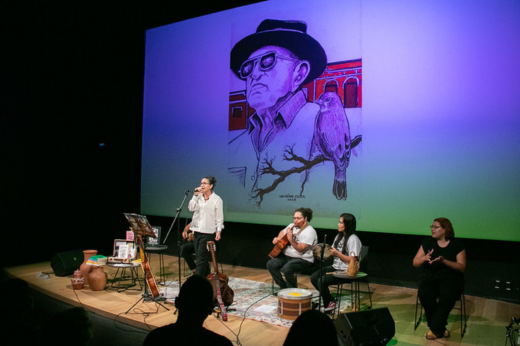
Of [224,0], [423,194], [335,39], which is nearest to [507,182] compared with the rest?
[423,194]

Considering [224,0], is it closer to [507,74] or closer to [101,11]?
[101,11]

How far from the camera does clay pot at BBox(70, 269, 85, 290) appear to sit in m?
5.27

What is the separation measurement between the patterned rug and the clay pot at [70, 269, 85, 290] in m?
1.02

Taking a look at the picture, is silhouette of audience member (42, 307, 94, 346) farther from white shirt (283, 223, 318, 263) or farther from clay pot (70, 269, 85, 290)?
clay pot (70, 269, 85, 290)

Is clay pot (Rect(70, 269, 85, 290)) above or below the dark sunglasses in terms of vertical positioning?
below

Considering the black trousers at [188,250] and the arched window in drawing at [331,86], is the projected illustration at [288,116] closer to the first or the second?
the arched window in drawing at [331,86]

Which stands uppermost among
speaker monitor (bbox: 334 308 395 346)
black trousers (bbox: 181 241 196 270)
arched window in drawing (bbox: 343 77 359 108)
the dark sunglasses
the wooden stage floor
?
the dark sunglasses

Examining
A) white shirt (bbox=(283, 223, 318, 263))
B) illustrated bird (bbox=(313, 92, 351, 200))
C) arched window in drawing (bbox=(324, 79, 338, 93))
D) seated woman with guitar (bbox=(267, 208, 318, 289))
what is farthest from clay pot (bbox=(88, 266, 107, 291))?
arched window in drawing (bbox=(324, 79, 338, 93))

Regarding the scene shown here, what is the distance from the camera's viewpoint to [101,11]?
295 inches

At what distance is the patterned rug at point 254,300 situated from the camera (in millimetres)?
4213

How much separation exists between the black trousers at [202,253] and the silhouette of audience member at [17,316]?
9.81ft

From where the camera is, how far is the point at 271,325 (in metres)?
3.95

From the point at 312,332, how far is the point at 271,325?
2547 millimetres

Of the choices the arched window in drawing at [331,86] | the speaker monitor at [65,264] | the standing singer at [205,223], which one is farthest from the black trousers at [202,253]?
the arched window in drawing at [331,86]
